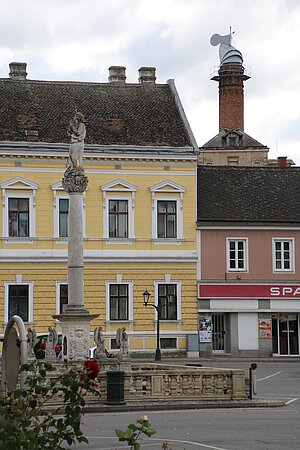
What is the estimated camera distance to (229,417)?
71.0 feet

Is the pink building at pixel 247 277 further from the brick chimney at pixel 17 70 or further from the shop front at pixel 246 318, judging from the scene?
the brick chimney at pixel 17 70

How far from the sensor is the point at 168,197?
47.3m

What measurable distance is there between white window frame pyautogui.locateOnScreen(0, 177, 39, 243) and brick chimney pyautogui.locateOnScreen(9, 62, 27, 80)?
889 cm

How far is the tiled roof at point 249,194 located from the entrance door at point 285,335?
478 cm

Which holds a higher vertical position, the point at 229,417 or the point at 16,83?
the point at 16,83

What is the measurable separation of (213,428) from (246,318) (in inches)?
1118

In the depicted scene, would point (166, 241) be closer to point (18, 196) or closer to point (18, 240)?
point (18, 240)

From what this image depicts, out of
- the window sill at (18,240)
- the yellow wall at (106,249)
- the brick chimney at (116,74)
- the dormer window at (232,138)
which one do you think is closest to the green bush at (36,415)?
the yellow wall at (106,249)

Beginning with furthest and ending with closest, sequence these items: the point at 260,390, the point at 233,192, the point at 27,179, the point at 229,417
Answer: the point at 233,192
the point at 27,179
the point at 260,390
the point at 229,417

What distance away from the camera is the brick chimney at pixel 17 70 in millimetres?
52406

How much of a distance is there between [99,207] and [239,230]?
22.3ft

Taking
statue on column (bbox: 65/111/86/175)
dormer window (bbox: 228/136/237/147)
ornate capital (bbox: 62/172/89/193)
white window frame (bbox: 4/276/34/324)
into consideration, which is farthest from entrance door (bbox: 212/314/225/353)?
dormer window (bbox: 228/136/237/147)

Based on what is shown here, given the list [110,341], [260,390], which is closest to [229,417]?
[260,390]

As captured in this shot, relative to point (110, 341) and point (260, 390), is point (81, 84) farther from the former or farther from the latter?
point (260, 390)
